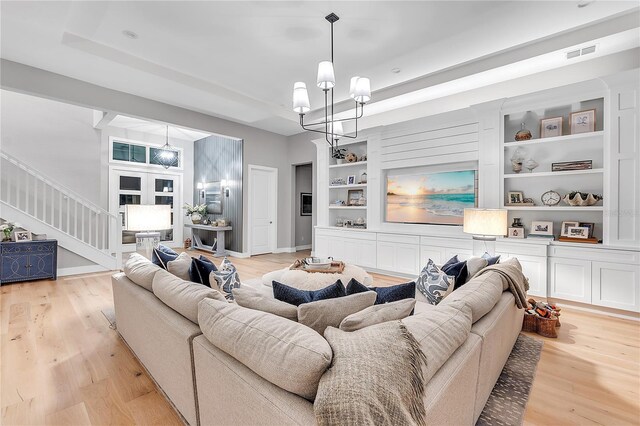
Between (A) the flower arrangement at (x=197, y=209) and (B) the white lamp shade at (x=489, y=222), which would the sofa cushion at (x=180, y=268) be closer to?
(B) the white lamp shade at (x=489, y=222)

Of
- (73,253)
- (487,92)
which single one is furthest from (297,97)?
(73,253)

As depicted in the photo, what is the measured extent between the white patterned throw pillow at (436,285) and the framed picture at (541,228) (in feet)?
7.22

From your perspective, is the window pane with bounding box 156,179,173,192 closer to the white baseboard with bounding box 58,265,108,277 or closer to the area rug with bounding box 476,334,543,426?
the white baseboard with bounding box 58,265,108,277

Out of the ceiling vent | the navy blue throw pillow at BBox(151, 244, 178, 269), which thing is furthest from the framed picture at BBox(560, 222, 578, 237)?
the navy blue throw pillow at BBox(151, 244, 178, 269)

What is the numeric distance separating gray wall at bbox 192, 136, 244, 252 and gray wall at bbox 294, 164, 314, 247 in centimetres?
159

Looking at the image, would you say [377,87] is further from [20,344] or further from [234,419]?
[20,344]

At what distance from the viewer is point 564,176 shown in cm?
376

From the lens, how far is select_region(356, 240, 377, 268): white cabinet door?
5.20 metres

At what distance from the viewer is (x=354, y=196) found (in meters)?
5.99

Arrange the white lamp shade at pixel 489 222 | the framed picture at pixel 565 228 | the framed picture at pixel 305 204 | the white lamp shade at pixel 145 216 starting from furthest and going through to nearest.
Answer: the framed picture at pixel 305 204
the framed picture at pixel 565 228
the white lamp shade at pixel 489 222
the white lamp shade at pixel 145 216

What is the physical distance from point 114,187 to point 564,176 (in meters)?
8.67

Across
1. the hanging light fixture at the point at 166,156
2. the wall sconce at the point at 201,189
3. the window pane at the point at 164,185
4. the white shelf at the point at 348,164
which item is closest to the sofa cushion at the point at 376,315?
the white shelf at the point at 348,164

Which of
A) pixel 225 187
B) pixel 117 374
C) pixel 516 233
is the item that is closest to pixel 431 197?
pixel 516 233

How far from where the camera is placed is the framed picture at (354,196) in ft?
19.4
